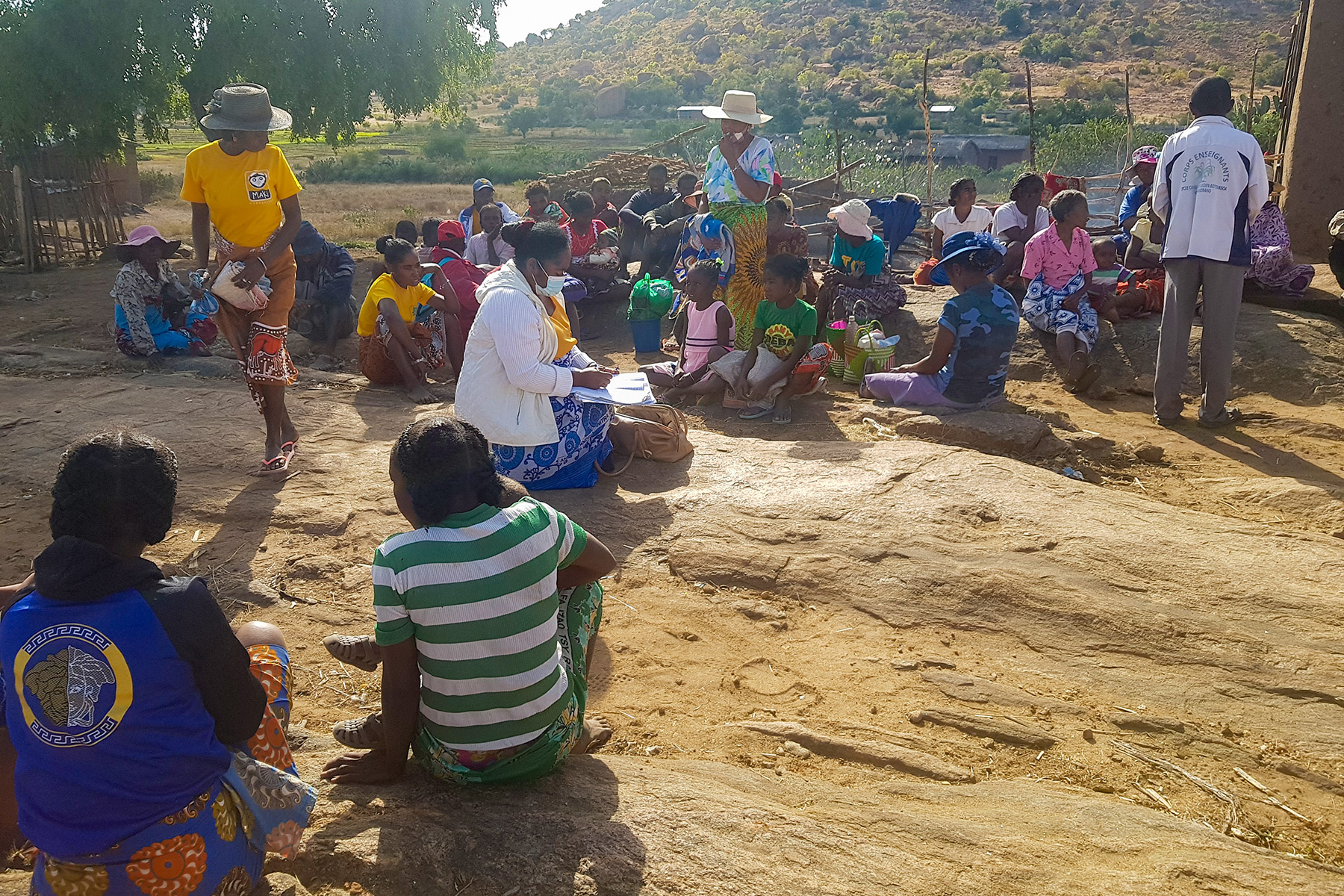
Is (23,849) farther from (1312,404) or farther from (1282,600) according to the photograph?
(1312,404)

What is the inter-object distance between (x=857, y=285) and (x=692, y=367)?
1957mm

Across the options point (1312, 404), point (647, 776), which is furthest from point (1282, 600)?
point (1312, 404)

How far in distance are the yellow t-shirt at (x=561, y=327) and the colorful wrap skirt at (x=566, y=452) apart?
0.03 m

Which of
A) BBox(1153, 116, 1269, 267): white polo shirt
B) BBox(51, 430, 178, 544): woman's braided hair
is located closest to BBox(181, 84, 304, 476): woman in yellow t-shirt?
BBox(51, 430, 178, 544): woman's braided hair

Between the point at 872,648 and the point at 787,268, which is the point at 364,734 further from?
the point at 787,268

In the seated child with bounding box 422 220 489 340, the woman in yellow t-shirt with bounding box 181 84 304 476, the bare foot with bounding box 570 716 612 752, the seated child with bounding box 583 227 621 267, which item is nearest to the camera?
the bare foot with bounding box 570 716 612 752

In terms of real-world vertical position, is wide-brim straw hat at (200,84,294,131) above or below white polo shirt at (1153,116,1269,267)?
above

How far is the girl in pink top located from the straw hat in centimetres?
131

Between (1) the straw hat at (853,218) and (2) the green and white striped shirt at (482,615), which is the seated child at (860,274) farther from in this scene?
(2) the green and white striped shirt at (482,615)

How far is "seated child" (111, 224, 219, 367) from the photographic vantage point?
7270mm

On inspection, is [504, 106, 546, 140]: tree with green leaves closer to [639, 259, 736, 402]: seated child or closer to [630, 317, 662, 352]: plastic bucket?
[630, 317, 662, 352]: plastic bucket

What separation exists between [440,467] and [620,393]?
2286 mm

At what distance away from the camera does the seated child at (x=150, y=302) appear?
23.9ft

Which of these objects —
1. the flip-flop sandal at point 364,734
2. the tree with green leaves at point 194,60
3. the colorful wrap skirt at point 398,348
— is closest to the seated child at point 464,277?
the colorful wrap skirt at point 398,348
